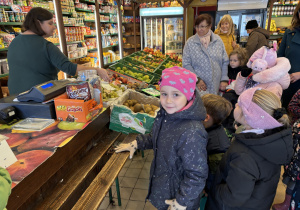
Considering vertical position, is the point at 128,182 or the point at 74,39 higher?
the point at 74,39

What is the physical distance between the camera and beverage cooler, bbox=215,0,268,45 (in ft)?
21.1

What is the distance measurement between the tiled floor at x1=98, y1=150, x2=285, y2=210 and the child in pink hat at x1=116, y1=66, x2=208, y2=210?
3.03ft

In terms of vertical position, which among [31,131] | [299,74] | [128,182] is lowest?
[128,182]

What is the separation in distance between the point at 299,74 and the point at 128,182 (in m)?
2.21

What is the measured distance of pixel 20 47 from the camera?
81.9 inches

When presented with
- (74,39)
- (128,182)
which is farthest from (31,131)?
(74,39)

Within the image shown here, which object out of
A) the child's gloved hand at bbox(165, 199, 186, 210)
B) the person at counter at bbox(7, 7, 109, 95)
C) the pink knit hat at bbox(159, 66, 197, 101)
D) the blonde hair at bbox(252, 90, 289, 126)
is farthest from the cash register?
the blonde hair at bbox(252, 90, 289, 126)

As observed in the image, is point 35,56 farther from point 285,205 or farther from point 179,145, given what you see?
A: point 285,205

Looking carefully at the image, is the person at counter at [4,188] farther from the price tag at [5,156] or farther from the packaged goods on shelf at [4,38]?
the packaged goods on shelf at [4,38]

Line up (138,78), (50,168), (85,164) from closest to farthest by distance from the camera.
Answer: (50,168)
(85,164)
(138,78)

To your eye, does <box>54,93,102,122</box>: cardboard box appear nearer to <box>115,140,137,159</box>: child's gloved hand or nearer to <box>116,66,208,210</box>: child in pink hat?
<box>115,140,137,159</box>: child's gloved hand

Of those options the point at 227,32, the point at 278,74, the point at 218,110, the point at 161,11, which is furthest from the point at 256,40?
the point at 161,11

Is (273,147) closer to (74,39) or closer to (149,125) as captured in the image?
(149,125)

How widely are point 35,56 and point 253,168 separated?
206 cm
